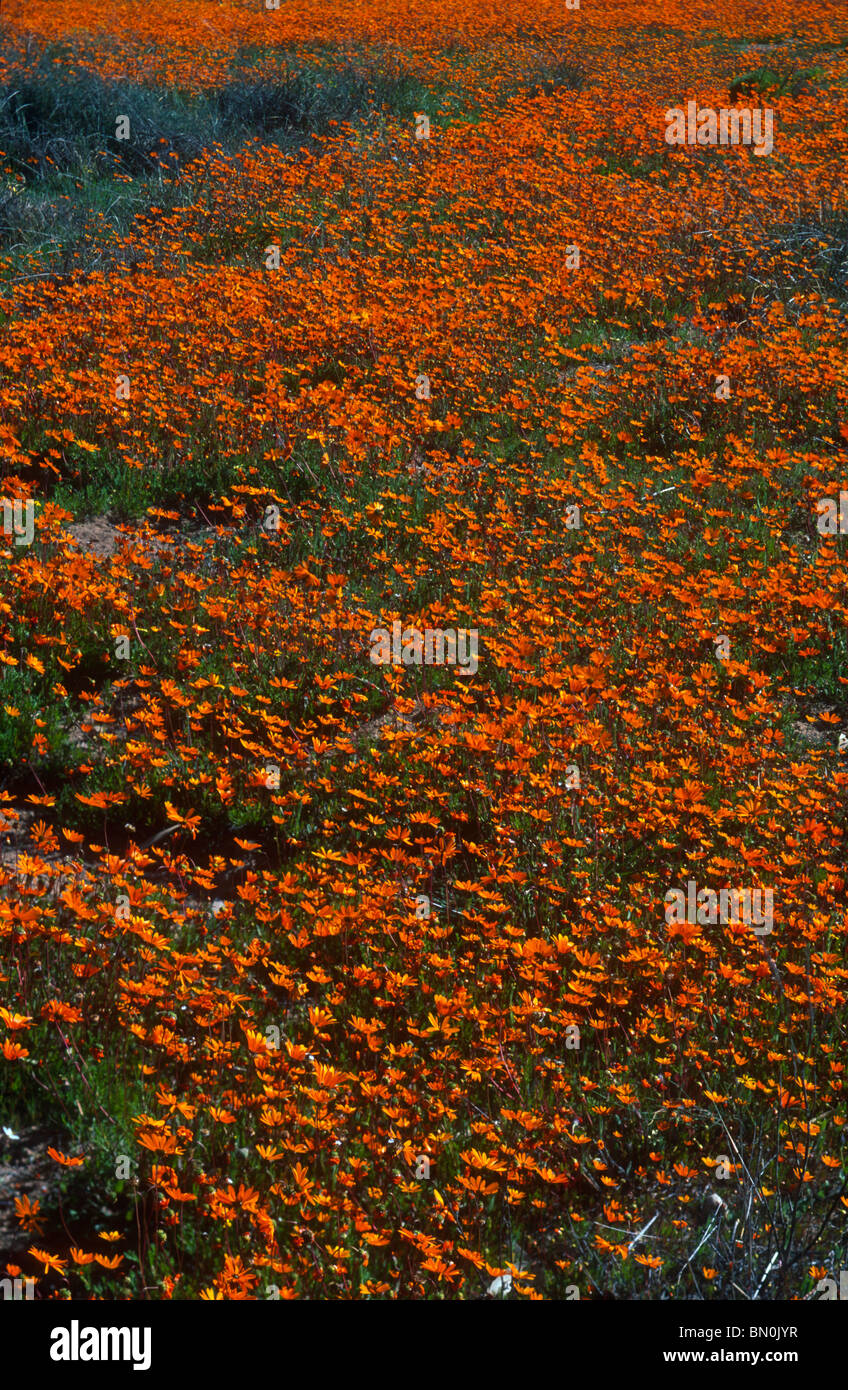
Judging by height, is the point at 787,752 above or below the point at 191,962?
above

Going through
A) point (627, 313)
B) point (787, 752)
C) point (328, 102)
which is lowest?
point (787, 752)

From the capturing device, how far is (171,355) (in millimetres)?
9812

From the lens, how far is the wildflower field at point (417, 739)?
3746 millimetres

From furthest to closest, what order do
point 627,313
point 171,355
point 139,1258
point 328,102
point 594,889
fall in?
1. point 328,102
2. point 627,313
3. point 171,355
4. point 594,889
5. point 139,1258

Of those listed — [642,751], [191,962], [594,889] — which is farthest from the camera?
[642,751]

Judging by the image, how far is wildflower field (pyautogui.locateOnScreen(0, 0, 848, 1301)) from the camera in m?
3.75

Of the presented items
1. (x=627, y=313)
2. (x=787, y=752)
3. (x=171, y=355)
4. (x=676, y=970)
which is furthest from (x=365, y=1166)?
(x=627, y=313)

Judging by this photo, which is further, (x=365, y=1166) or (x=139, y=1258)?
(x=365, y=1166)

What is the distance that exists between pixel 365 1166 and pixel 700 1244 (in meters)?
1.08

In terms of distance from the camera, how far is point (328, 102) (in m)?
17.2

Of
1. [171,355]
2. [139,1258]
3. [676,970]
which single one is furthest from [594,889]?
[171,355]

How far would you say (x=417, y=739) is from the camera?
19.8ft

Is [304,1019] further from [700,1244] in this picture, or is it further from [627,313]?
[627,313]

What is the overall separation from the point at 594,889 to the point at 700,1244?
2.00 meters
